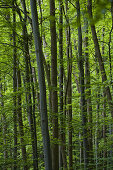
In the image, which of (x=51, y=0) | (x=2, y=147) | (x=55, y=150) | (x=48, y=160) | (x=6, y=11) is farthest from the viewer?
(x=2, y=147)

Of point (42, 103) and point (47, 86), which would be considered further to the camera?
point (47, 86)

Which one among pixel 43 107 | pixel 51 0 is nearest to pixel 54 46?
pixel 51 0

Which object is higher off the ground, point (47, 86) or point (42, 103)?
point (47, 86)

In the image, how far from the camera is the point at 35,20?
3.11 metres

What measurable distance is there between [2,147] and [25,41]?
11.5ft

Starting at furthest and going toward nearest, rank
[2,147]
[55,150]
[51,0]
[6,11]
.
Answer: [2,147] → [6,11] → [51,0] → [55,150]

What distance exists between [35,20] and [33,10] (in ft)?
0.56

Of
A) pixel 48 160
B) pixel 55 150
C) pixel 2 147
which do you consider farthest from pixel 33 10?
pixel 2 147

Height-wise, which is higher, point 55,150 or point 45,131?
point 45,131

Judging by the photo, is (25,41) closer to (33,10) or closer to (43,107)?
(33,10)

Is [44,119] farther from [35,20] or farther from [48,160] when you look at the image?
[35,20]

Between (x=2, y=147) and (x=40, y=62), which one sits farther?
(x=2, y=147)

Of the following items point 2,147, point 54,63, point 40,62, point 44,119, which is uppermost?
point 54,63

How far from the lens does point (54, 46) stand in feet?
16.1
